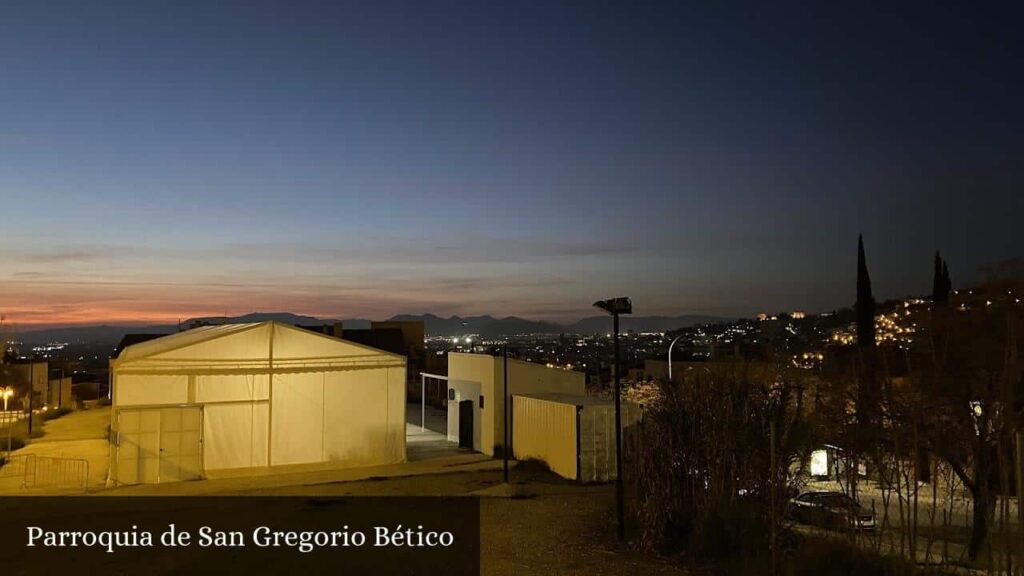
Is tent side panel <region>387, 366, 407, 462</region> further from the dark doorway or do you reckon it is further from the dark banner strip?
the dark banner strip

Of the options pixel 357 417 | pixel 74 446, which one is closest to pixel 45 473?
pixel 74 446

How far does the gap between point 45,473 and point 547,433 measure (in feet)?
38.2

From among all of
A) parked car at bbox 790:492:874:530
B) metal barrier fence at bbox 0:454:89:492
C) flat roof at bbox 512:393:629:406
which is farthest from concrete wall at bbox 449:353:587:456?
metal barrier fence at bbox 0:454:89:492

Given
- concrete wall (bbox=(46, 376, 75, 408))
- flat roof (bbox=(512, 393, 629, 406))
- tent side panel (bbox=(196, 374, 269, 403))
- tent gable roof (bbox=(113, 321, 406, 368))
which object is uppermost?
tent gable roof (bbox=(113, 321, 406, 368))

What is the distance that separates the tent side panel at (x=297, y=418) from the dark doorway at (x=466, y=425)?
4.56m

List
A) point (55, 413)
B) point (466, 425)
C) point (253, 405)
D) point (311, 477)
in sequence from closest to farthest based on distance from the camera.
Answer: point (311, 477) → point (253, 405) → point (466, 425) → point (55, 413)

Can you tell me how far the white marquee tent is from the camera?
16125 mm

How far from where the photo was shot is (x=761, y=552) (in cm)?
919

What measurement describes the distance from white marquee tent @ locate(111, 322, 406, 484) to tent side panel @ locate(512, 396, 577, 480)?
3007 millimetres

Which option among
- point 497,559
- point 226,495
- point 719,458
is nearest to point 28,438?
point 226,495

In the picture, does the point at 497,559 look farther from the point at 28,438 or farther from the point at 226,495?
the point at 28,438

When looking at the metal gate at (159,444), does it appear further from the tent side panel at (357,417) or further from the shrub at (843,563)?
the shrub at (843,563)

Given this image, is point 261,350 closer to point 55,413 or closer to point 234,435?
point 234,435

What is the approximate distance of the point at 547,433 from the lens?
17359mm
